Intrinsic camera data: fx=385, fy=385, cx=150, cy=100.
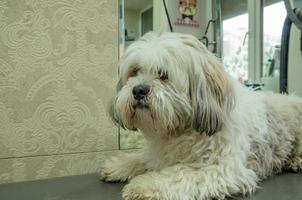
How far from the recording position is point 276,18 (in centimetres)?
209

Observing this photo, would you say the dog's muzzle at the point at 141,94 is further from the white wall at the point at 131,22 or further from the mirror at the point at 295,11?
the mirror at the point at 295,11

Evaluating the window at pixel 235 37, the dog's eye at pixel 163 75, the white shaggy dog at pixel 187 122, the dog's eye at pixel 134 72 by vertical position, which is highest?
the window at pixel 235 37

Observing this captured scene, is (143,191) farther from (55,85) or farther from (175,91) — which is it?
(55,85)

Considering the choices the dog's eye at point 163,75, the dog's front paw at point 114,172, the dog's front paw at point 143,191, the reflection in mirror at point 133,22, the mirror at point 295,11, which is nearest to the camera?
the dog's front paw at point 143,191

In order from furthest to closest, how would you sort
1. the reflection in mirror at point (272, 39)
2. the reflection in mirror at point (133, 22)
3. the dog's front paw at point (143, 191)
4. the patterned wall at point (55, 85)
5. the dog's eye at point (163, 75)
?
the reflection in mirror at point (272, 39)
the reflection in mirror at point (133, 22)
the patterned wall at point (55, 85)
the dog's eye at point (163, 75)
the dog's front paw at point (143, 191)

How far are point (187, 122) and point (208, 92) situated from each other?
0.10m

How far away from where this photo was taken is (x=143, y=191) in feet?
3.17

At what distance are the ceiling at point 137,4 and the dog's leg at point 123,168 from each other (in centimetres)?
68

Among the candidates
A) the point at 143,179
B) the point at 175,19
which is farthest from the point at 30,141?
the point at 175,19

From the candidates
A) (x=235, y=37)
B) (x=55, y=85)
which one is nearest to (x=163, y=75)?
(x=55, y=85)

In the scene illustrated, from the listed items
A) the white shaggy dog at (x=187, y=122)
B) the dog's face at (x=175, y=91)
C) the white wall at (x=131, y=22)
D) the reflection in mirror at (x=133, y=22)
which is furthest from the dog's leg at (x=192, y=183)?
the white wall at (x=131, y=22)

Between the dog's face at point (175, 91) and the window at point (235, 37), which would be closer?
the dog's face at point (175, 91)

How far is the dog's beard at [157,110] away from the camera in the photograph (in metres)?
1.01

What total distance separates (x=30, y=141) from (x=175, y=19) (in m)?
0.80
